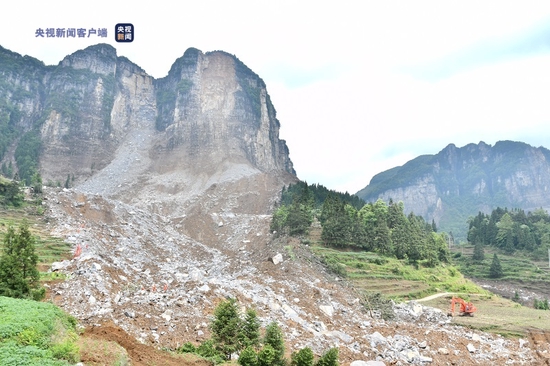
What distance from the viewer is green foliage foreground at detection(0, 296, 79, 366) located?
1330 centimetres

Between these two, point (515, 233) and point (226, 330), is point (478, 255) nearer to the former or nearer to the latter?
point (515, 233)

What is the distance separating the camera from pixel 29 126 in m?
150

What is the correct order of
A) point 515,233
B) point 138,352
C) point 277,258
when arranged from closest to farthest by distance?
point 138,352 → point 277,258 → point 515,233

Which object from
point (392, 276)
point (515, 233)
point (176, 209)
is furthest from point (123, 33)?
point (515, 233)

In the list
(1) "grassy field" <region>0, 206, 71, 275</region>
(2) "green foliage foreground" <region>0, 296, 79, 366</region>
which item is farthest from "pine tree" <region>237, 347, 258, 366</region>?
(1) "grassy field" <region>0, 206, 71, 275</region>

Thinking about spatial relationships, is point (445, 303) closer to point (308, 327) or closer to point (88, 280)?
point (308, 327)

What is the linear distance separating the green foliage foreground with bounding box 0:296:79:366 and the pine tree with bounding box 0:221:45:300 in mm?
9152

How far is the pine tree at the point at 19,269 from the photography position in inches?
1027

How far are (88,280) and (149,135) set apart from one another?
4966 inches

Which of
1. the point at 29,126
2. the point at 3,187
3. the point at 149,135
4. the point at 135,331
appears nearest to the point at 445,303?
the point at 135,331

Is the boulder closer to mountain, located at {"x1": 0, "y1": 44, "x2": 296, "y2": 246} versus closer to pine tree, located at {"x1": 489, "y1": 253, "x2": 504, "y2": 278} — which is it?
mountain, located at {"x1": 0, "y1": 44, "x2": 296, "y2": 246}

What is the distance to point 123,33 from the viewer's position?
4059cm

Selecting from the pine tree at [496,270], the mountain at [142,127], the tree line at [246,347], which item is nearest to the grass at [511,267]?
the pine tree at [496,270]

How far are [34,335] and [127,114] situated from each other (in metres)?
157
